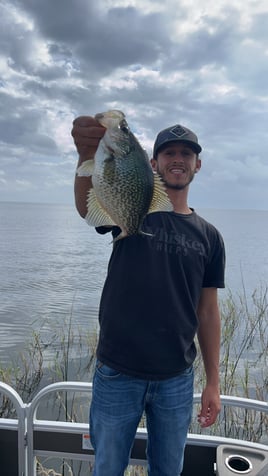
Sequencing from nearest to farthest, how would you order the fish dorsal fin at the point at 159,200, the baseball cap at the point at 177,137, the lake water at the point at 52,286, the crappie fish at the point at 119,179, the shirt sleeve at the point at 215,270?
the crappie fish at the point at 119,179
the fish dorsal fin at the point at 159,200
the baseball cap at the point at 177,137
the shirt sleeve at the point at 215,270
the lake water at the point at 52,286

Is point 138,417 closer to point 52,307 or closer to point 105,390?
point 105,390

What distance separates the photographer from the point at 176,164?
2.42 m

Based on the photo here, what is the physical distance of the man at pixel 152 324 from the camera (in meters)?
2.14

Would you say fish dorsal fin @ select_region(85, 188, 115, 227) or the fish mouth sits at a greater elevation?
the fish mouth

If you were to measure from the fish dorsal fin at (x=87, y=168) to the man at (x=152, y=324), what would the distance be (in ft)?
0.39

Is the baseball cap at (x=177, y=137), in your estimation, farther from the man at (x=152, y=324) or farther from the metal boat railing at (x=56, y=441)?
the metal boat railing at (x=56, y=441)

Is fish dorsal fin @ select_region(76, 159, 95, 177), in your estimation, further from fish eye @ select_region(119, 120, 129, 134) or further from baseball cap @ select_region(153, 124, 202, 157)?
baseball cap @ select_region(153, 124, 202, 157)

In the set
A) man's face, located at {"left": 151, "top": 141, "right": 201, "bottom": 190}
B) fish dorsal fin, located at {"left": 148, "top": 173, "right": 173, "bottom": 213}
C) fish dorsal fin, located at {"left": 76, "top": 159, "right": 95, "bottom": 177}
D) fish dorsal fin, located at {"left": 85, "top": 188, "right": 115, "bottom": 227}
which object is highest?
man's face, located at {"left": 151, "top": 141, "right": 201, "bottom": 190}

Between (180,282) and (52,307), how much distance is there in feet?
37.6

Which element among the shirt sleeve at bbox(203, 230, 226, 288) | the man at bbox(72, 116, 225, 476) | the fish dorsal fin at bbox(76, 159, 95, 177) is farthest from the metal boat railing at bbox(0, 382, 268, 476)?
the fish dorsal fin at bbox(76, 159, 95, 177)

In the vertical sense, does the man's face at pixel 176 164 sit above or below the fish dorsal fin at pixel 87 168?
above

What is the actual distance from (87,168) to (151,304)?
836 mm

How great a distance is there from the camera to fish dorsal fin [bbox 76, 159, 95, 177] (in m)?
1.98

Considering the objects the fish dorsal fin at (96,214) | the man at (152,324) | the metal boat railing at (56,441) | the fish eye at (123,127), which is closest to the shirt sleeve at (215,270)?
the man at (152,324)
